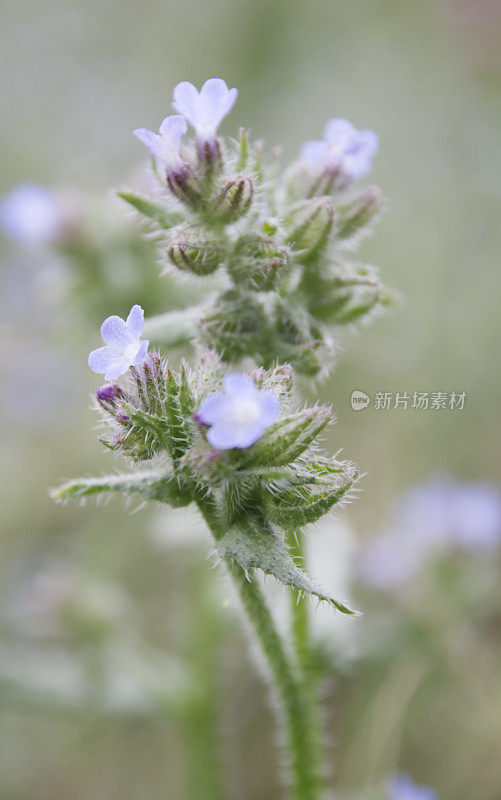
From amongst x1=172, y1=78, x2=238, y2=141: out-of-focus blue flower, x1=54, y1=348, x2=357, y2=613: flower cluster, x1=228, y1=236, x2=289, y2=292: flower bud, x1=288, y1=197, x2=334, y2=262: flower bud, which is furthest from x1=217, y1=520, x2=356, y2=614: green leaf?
x1=172, y1=78, x2=238, y2=141: out-of-focus blue flower

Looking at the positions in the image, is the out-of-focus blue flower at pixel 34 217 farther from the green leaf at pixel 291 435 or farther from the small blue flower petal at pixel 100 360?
the green leaf at pixel 291 435

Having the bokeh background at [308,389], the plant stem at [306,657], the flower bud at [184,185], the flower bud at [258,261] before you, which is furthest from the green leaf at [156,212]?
the plant stem at [306,657]

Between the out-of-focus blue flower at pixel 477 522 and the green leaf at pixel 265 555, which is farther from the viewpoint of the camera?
the out-of-focus blue flower at pixel 477 522

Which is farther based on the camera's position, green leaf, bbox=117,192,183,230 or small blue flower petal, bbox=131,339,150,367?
green leaf, bbox=117,192,183,230

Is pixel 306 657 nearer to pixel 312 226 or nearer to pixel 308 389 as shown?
pixel 312 226

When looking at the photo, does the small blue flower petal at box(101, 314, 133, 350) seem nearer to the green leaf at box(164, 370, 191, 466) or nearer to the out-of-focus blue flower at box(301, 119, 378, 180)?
the green leaf at box(164, 370, 191, 466)
